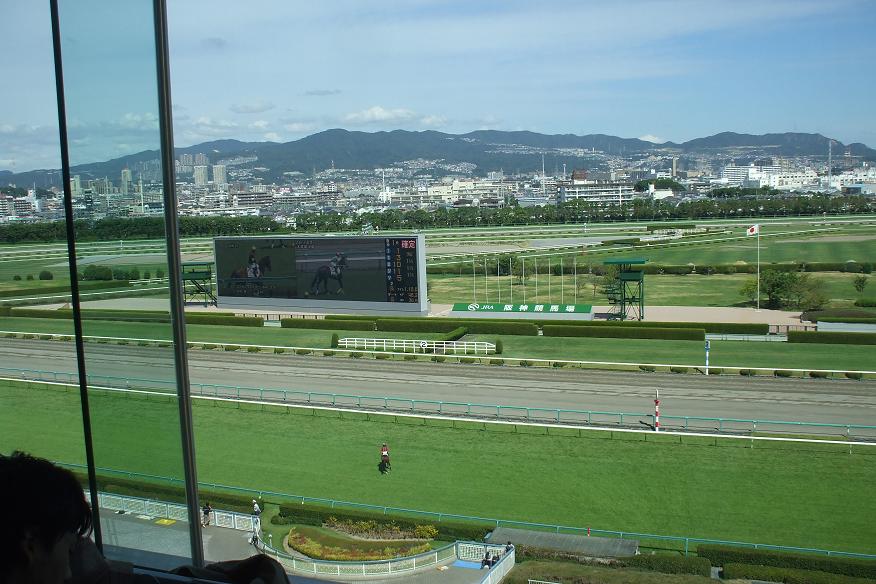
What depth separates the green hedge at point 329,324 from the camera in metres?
18.2

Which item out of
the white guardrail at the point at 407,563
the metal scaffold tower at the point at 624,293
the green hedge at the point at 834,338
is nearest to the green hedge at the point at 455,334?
the metal scaffold tower at the point at 624,293

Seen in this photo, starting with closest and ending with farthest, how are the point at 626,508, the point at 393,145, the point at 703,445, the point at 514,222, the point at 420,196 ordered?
the point at 626,508 → the point at 703,445 → the point at 514,222 → the point at 420,196 → the point at 393,145

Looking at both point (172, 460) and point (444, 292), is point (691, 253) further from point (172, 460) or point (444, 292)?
point (172, 460)

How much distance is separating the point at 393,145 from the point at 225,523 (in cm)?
17773

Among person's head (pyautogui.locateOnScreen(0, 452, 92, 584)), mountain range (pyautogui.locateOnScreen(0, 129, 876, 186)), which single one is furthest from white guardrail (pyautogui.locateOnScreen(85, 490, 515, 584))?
mountain range (pyautogui.locateOnScreen(0, 129, 876, 186))

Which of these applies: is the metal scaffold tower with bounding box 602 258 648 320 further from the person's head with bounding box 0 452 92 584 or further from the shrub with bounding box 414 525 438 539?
the person's head with bounding box 0 452 92 584

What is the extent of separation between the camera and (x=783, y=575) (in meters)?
6.14

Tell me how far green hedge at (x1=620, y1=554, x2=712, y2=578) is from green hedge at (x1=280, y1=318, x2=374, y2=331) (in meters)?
12.2

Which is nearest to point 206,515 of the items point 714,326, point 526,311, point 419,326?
point 419,326

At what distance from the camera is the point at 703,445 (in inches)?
381

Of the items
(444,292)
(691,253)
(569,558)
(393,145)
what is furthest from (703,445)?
(393,145)

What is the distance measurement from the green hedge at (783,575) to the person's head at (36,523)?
6.17m

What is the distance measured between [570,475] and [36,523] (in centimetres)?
826

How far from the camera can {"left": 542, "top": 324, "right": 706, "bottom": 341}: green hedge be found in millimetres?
16531
